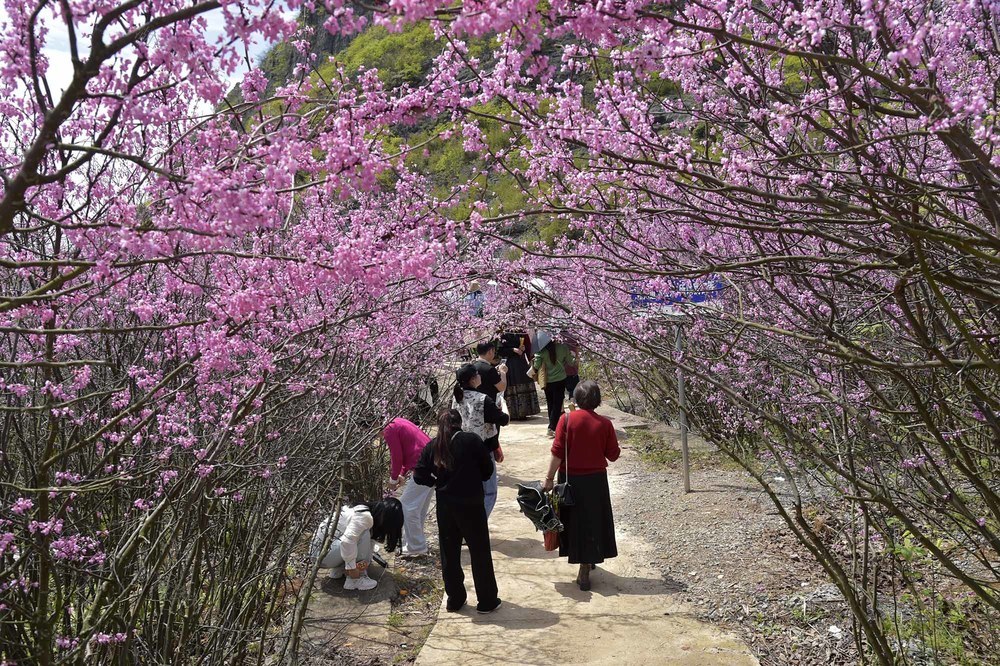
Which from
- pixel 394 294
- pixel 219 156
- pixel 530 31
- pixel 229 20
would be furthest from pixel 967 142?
pixel 394 294

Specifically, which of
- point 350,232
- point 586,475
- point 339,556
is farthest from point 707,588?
point 350,232

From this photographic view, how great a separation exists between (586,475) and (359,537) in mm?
1826

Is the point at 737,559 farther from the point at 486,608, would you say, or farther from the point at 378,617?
the point at 378,617

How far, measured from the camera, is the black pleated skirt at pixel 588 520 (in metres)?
6.42

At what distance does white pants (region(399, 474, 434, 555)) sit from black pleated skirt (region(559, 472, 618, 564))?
4.51 feet

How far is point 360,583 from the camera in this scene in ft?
22.0

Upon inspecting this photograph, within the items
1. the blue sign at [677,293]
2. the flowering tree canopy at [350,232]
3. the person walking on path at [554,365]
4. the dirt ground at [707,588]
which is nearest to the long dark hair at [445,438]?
the flowering tree canopy at [350,232]

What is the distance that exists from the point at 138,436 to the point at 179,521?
406 millimetres

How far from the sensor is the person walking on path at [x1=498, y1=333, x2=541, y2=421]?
12586 mm

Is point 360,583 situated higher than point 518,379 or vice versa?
point 518,379

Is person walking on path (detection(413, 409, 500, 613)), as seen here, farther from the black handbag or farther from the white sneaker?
the white sneaker

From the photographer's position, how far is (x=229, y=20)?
2.05 m

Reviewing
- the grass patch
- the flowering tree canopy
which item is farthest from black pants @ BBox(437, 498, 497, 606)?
the grass patch

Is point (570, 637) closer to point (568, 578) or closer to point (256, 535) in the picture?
point (568, 578)
